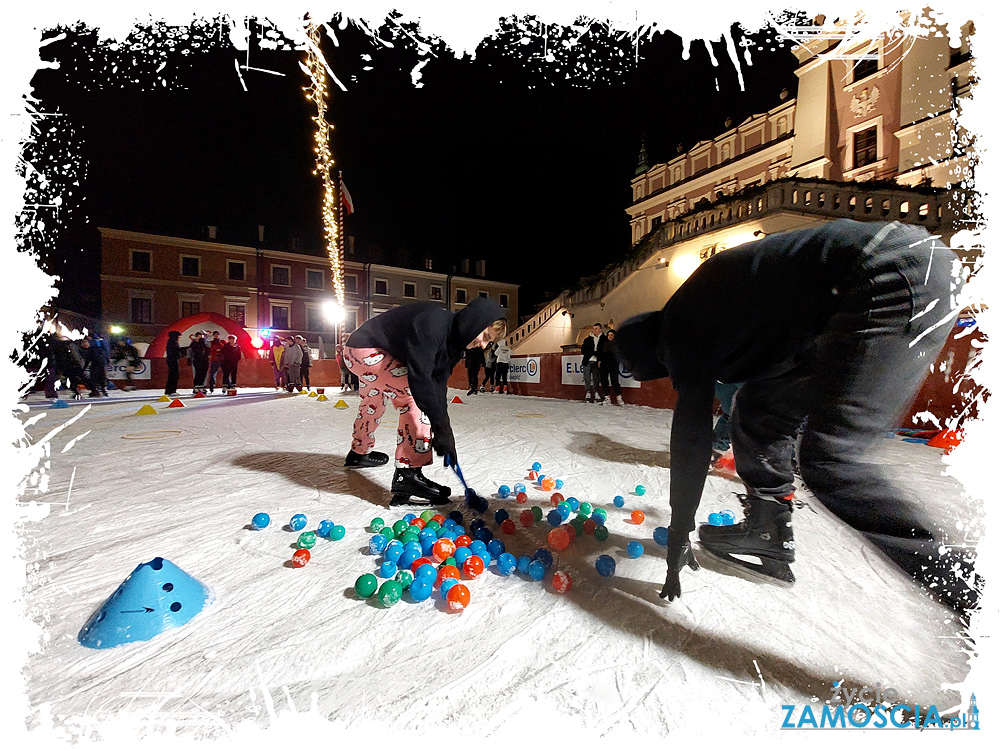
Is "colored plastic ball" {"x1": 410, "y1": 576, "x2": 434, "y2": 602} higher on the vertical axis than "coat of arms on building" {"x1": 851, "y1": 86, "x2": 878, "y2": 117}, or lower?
lower

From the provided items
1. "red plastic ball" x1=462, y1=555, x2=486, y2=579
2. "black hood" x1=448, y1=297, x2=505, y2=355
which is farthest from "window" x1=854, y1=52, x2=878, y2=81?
"red plastic ball" x1=462, y1=555, x2=486, y2=579

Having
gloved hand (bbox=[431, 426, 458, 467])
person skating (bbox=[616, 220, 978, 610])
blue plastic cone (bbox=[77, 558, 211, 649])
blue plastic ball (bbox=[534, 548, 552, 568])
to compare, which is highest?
person skating (bbox=[616, 220, 978, 610])

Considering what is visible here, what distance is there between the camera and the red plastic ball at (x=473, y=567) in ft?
5.80

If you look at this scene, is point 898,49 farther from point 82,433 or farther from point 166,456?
point 82,433

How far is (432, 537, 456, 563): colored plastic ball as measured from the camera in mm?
1920

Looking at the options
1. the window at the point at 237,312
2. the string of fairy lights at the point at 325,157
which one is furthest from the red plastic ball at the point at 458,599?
the window at the point at 237,312

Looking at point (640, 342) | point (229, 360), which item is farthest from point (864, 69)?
point (229, 360)

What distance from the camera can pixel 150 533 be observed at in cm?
221

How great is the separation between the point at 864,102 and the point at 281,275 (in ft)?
103

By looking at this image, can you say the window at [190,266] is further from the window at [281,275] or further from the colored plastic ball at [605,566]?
the colored plastic ball at [605,566]

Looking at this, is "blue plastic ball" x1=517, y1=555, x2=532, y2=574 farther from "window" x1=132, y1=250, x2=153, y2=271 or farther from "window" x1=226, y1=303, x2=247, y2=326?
"window" x1=132, y1=250, x2=153, y2=271

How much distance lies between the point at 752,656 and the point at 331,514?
223 centimetres

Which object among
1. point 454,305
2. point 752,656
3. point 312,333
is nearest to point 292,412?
point 752,656

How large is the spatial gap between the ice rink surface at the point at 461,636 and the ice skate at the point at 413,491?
11cm
